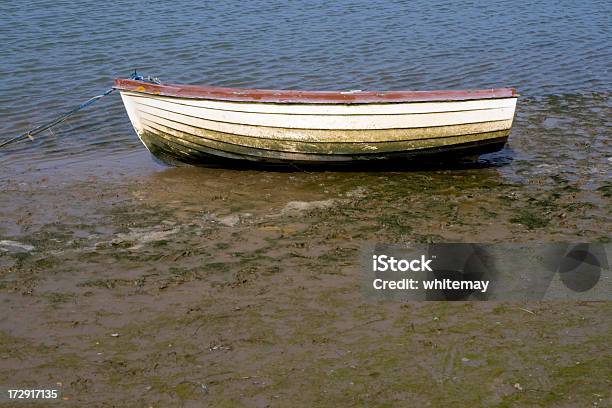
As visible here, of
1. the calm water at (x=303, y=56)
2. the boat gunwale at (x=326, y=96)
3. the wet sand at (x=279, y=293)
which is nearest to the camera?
the wet sand at (x=279, y=293)

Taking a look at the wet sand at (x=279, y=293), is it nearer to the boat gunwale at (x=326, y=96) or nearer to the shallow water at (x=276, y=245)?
the shallow water at (x=276, y=245)

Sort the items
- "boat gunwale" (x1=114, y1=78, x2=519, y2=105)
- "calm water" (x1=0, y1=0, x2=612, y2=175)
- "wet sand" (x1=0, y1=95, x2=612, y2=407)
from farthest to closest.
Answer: "calm water" (x1=0, y1=0, x2=612, y2=175), "boat gunwale" (x1=114, y1=78, x2=519, y2=105), "wet sand" (x1=0, y1=95, x2=612, y2=407)

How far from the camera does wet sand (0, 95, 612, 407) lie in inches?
217

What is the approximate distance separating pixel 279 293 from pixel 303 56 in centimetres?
996

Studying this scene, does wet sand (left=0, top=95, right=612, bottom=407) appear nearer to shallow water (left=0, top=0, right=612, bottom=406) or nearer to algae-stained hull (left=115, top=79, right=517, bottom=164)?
shallow water (left=0, top=0, right=612, bottom=406)

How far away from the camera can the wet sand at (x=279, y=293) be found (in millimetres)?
5504

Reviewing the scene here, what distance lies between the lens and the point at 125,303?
6.66m

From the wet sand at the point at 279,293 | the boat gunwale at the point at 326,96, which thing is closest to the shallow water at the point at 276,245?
the wet sand at the point at 279,293

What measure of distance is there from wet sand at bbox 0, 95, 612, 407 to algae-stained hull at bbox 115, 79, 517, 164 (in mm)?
324

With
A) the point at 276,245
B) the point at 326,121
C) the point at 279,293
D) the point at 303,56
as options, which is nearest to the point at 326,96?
the point at 326,121

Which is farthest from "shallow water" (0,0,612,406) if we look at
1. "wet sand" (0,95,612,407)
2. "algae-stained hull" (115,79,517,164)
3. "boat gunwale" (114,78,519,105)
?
"boat gunwale" (114,78,519,105)

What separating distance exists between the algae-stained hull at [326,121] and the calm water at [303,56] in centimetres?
87

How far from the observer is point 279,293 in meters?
6.78

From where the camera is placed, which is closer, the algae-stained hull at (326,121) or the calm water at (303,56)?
the algae-stained hull at (326,121)
